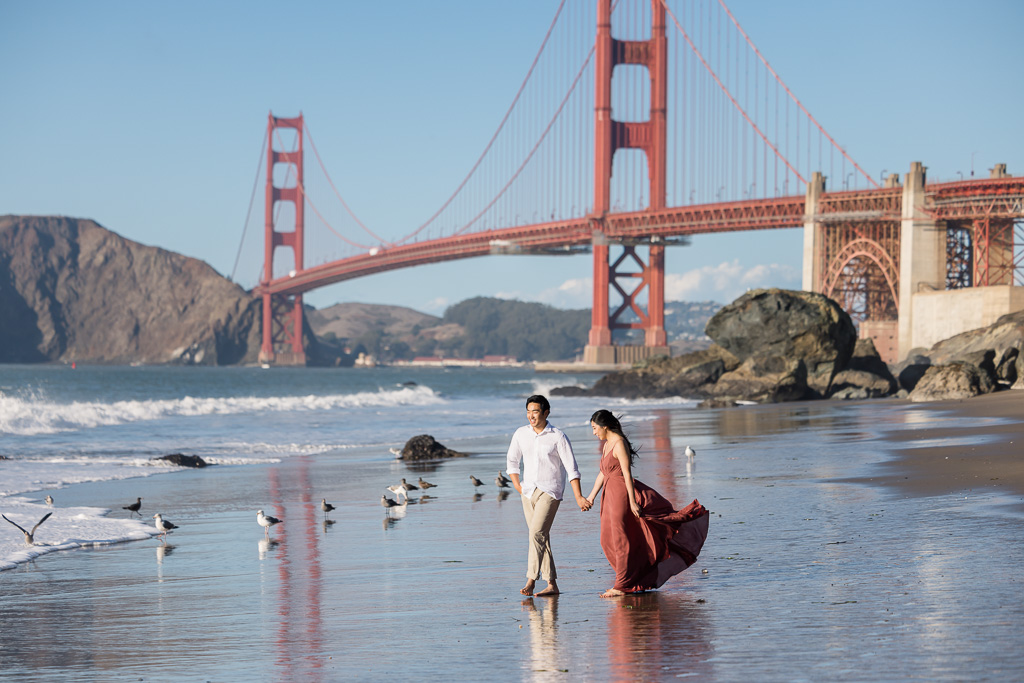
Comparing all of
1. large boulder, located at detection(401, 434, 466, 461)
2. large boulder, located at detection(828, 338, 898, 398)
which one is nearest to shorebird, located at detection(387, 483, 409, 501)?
large boulder, located at detection(401, 434, 466, 461)

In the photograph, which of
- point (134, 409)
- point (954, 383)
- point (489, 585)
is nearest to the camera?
point (489, 585)

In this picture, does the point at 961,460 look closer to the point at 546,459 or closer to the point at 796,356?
the point at 546,459

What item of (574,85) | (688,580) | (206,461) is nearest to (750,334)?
(206,461)

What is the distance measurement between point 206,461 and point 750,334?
Answer: 24.1m

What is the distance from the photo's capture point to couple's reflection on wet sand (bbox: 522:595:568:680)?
14.8 ft

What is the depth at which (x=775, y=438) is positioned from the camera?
16.3 m

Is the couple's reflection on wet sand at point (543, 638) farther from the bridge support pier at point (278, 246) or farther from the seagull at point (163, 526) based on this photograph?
the bridge support pier at point (278, 246)

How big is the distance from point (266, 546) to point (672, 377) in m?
35.0

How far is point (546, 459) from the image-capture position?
Answer: 621 cm

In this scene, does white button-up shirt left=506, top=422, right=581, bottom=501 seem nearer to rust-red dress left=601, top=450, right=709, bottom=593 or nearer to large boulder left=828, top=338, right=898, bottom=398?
rust-red dress left=601, top=450, right=709, bottom=593

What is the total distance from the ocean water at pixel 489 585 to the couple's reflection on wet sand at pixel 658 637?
2 cm

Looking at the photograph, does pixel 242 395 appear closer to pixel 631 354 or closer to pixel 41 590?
pixel 631 354

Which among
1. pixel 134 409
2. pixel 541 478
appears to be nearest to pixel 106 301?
pixel 134 409

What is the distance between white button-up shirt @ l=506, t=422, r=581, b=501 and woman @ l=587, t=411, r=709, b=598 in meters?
0.27
